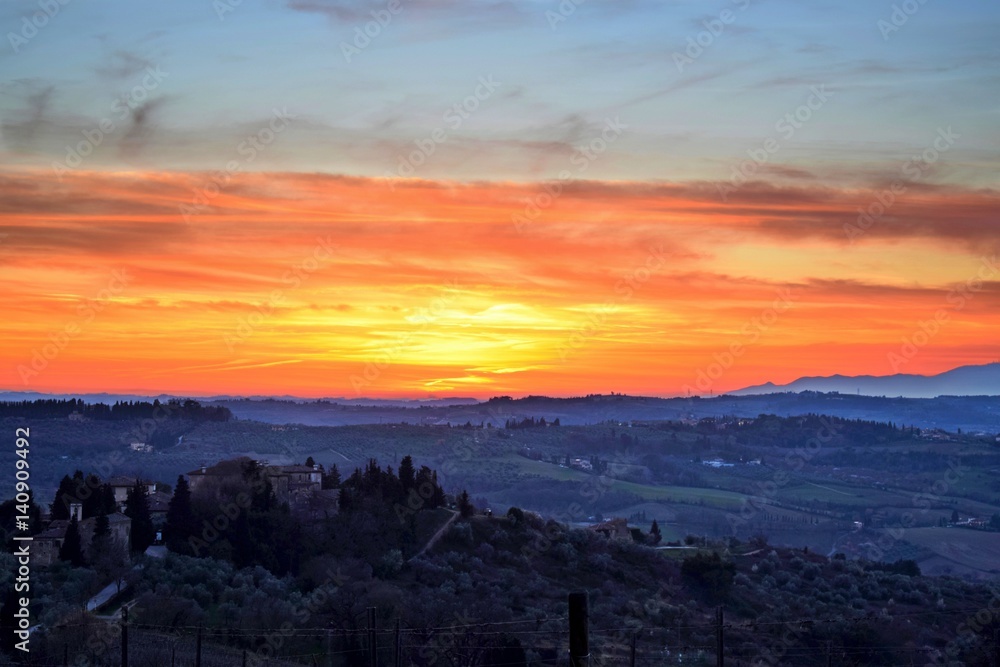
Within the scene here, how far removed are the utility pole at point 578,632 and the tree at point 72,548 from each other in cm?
3161

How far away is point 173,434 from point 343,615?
9304cm

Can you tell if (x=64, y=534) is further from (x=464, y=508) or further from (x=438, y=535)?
(x=464, y=508)

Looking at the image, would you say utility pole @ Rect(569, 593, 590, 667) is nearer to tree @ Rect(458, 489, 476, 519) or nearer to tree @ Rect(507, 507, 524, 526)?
tree @ Rect(458, 489, 476, 519)

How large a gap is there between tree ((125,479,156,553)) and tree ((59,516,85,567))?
Result: 9.85ft

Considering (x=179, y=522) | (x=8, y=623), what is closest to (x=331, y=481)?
(x=179, y=522)

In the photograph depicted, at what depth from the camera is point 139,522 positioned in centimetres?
4119

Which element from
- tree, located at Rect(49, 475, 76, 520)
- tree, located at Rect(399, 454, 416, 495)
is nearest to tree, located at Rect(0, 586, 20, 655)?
tree, located at Rect(49, 475, 76, 520)

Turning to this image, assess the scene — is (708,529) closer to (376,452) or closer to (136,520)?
(376,452)

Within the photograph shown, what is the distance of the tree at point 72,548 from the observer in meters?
37.3

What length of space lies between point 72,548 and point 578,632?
3220cm

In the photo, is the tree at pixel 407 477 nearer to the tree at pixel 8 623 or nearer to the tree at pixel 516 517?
the tree at pixel 516 517

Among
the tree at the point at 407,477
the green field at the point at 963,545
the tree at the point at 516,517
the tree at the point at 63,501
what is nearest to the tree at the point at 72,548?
the tree at the point at 63,501

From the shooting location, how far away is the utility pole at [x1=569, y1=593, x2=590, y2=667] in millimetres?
9758

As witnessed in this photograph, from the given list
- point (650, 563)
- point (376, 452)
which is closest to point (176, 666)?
point (650, 563)
